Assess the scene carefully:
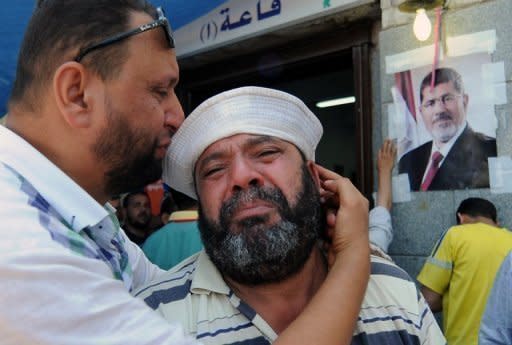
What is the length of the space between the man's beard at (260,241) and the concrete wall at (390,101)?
2129 mm

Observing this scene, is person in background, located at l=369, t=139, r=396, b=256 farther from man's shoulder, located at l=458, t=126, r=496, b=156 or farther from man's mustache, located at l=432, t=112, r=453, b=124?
man's shoulder, located at l=458, t=126, r=496, b=156

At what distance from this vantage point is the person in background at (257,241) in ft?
5.16

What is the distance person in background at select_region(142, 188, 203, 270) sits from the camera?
11.6 feet

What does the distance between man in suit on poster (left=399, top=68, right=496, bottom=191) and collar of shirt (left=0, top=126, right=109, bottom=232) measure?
281 centimetres

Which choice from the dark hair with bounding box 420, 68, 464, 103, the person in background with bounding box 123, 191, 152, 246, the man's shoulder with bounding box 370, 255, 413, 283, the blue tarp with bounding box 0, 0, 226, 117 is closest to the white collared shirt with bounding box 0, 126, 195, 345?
the man's shoulder with bounding box 370, 255, 413, 283

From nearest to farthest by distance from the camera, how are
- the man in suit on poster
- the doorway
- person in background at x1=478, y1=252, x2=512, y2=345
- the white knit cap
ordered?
1. the white knit cap
2. person in background at x1=478, y1=252, x2=512, y2=345
3. the man in suit on poster
4. the doorway

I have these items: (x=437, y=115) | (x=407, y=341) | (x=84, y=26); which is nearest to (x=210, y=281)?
(x=407, y=341)

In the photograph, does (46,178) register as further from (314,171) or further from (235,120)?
(314,171)

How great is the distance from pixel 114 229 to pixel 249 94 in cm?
63

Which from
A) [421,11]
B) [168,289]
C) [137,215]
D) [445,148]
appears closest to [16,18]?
[137,215]

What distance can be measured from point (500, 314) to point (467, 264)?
→ 0.80 metres

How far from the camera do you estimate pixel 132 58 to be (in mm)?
1410

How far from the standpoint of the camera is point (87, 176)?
143 cm

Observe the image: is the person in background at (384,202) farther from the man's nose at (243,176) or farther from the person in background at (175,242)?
the man's nose at (243,176)
